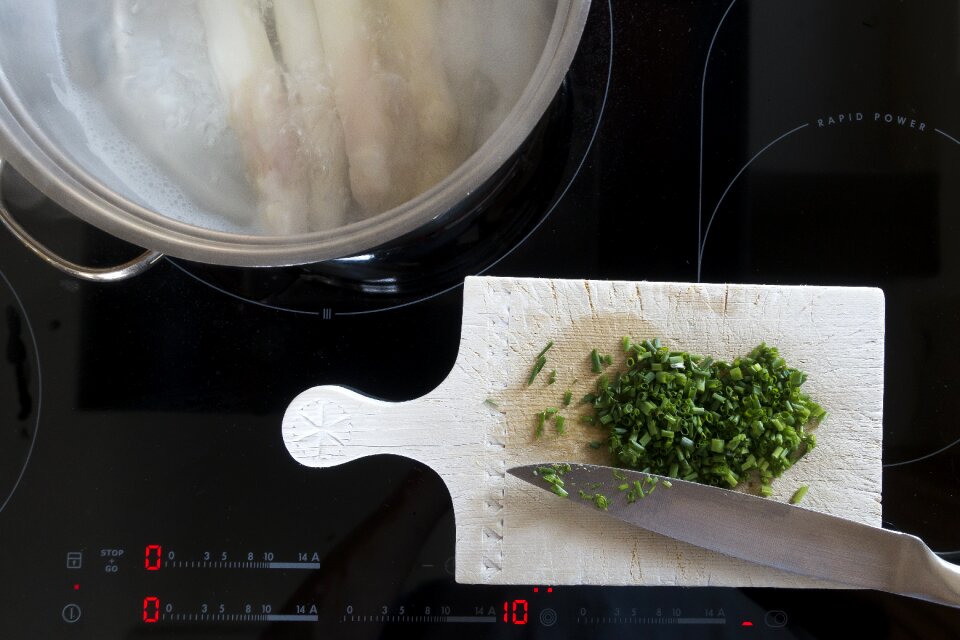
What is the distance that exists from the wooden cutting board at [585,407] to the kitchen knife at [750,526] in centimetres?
2

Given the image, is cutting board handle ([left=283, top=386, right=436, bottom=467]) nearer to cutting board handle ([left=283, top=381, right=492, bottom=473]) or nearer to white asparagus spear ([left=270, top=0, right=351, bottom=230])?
cutting board handle ([left=283, top=381, right=492, bottom=473])

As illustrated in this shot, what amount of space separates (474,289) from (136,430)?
0.36 meters

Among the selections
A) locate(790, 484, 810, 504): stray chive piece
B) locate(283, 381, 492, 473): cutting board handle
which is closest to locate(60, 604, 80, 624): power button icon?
locate(283, 381, 492, 473): cutting board handle

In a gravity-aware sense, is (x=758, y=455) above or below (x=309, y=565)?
above

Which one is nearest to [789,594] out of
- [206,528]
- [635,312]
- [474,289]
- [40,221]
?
[635,312]

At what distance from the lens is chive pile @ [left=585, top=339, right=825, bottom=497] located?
627 mm

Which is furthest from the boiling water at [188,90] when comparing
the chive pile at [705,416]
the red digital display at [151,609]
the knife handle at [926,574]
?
the knife handle at [926,574]

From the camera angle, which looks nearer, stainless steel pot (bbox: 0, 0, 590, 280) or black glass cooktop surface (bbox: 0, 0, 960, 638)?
stainless steel pot (bbox: 0, 0, 590, 280)

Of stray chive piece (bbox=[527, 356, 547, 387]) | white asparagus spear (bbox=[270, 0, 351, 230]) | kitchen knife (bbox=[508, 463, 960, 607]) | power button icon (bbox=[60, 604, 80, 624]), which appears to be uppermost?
white asparagus spear (bbox=[270, 0, 351, 230])

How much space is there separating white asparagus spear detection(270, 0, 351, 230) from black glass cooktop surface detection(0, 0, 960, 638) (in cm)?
8

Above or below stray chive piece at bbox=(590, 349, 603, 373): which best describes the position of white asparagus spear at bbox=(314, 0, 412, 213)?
above

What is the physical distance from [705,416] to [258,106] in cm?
50

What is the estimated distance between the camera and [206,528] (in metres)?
0.67

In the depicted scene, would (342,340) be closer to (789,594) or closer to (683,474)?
(683,474)
